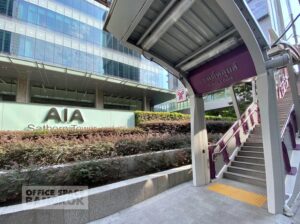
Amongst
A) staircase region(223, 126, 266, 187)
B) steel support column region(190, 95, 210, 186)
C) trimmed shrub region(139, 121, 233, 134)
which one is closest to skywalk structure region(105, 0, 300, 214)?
steel support column region(190, 95, 210, 186)

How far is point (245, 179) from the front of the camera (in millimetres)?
5348

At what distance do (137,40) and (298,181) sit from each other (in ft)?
16.8

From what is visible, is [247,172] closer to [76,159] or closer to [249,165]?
[249,165]

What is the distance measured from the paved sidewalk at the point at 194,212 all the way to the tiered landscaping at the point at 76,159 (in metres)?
1.01

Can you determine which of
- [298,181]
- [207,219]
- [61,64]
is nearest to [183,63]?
[207,219]

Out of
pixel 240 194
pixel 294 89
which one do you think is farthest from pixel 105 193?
pixel 294 89

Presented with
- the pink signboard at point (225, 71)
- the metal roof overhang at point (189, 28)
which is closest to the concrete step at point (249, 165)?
the pink signboard at point (225, 71)

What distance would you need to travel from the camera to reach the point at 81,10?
16.5 metres

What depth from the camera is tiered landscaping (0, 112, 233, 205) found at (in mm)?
3887

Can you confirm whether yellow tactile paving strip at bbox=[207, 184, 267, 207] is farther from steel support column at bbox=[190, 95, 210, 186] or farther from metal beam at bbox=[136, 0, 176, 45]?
metal beam at bbox=[136, 0, 176, 45]

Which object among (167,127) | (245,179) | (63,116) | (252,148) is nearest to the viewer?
(245,179)

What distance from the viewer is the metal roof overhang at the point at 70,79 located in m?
12.6

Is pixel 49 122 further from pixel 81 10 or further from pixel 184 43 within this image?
pixel 81 10

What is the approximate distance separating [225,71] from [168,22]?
5.52 ft
